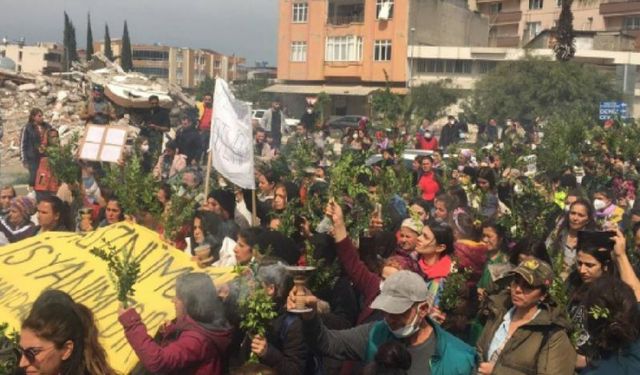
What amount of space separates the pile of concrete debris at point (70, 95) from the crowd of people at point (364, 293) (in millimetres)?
13055

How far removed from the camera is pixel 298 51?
5959cm

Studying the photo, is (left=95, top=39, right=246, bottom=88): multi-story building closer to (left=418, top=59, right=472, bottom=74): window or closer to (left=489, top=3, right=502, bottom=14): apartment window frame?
(left=489, top=3, right=502, bottom=14): apartment window frame

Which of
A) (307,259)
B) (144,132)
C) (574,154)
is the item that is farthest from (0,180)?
(307,259)

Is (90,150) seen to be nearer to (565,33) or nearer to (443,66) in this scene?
(565,33)

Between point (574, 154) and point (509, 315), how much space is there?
12098 millimetres

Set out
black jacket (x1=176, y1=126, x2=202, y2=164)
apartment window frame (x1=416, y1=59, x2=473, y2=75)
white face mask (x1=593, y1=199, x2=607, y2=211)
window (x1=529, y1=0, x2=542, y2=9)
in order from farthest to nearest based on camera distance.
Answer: window (x1=529, y1=0, x2=542, y2=9) < apartment window frame (x1=416, y1=59, x2=473, y2=75) < black jacket (x1=176, y1=126, x2=202, y2=164) < white face mask (x1=593, y1=199, x2=607, y2=211)

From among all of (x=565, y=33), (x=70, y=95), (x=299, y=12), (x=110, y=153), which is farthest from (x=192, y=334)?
(x=299, y=12)

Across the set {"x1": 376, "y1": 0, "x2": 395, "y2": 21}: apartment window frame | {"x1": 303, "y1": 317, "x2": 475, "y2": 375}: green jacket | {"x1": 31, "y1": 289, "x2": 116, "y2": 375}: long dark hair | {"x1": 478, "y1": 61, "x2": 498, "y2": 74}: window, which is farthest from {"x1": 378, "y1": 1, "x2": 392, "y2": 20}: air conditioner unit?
{"x1": 31, "y1": 289, "x2": 116, "y2": 375}: long dark hair

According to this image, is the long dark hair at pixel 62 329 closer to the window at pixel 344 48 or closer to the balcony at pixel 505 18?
the window at pixel 344 48

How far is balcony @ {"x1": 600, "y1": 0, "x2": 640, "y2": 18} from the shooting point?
60.5 metres

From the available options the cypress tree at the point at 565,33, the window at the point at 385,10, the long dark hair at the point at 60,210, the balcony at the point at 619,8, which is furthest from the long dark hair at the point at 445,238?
the balcony at the point at 619,8

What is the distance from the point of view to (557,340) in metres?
4.08

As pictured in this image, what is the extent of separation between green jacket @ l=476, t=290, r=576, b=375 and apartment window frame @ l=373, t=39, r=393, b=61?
53131mm

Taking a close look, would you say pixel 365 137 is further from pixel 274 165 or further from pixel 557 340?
pixel 557 340
